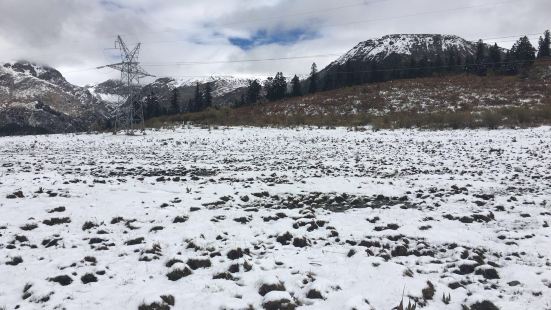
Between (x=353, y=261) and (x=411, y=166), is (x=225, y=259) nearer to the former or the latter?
(x=353, y=261)

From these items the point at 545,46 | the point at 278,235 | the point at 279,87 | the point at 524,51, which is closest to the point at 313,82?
the point at 279,87

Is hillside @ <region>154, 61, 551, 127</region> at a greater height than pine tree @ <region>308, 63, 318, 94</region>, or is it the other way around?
pine tree @ <region>308, 63, 318, 94</region>

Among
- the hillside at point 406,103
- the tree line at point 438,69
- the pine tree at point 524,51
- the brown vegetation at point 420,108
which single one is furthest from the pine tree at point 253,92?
the pine tree at point 524,51

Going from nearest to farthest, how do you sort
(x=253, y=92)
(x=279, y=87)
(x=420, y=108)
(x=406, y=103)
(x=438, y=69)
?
(x=420, y=108) < (x=406, y=103) < (x=438, y=69) < (x=279, y=87) < (x=253, y=92)

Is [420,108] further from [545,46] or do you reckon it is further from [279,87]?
[545,46]

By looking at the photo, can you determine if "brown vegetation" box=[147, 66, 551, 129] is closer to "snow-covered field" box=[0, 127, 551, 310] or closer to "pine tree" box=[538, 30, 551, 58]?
"snow-covered field" box=[0, 127, 551, 310]

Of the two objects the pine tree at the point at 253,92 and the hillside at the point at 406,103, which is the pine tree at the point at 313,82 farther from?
the hillside at the point at 406,103

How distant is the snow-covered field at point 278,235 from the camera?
19.1ft

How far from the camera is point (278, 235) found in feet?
27.7

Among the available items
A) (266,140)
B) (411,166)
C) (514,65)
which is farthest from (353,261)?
(514,65)

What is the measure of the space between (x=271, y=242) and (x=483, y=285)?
3899 millimetres

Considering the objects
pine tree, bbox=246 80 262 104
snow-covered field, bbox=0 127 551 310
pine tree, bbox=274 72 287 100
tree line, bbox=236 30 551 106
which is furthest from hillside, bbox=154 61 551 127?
pine tree, bbox=246 80 262 104

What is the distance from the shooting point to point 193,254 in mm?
7391

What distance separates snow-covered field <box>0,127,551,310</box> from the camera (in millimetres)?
5824
